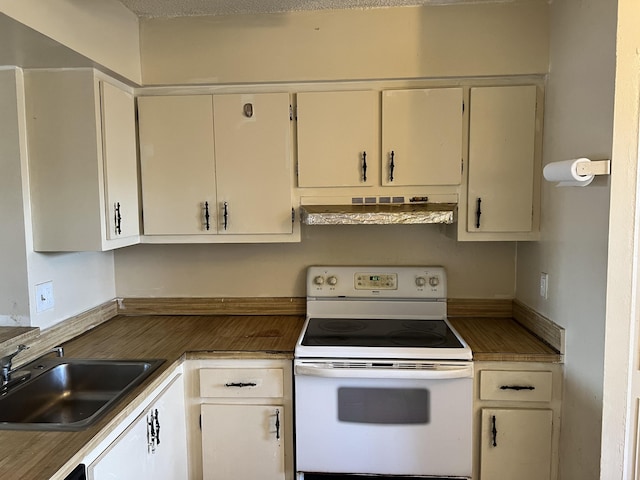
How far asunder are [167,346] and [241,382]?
386 millimetres

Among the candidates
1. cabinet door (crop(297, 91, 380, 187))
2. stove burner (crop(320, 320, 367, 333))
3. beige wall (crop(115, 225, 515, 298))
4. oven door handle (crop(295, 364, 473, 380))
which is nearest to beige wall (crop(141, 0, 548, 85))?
cabinet door (crop(297, 91, 380, 187))

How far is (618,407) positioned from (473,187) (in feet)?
3.59

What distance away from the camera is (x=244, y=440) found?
2074mm

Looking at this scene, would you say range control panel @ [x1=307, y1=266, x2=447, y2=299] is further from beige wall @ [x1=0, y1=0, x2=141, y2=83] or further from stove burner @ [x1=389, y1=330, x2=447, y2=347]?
beige wall @ [x1=0, y1=0, x2=141, y2=83]

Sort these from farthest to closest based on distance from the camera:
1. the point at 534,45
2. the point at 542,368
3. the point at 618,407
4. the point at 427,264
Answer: the point at 427,264
the point at 534,45
the point at 542,368
the point at 618,407

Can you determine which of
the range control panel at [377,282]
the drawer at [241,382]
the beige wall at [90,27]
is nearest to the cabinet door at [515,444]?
the range control panel at [377,282]

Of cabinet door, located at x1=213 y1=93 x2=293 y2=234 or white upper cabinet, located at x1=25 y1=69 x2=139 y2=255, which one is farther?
cabinet door, located at x1=213 y1=93 x2=293 y2=234

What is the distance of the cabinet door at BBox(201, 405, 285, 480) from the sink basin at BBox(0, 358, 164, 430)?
40 cm

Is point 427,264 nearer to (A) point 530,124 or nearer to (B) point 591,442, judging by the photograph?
(A) point 530,124

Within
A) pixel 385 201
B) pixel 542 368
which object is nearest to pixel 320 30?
pixel 385 201

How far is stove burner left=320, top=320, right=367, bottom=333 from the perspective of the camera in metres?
2.31

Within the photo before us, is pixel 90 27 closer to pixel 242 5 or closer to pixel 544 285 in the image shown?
pixel 242 5

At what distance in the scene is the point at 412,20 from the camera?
85.8 inches

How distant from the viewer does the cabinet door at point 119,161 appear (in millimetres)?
2033
